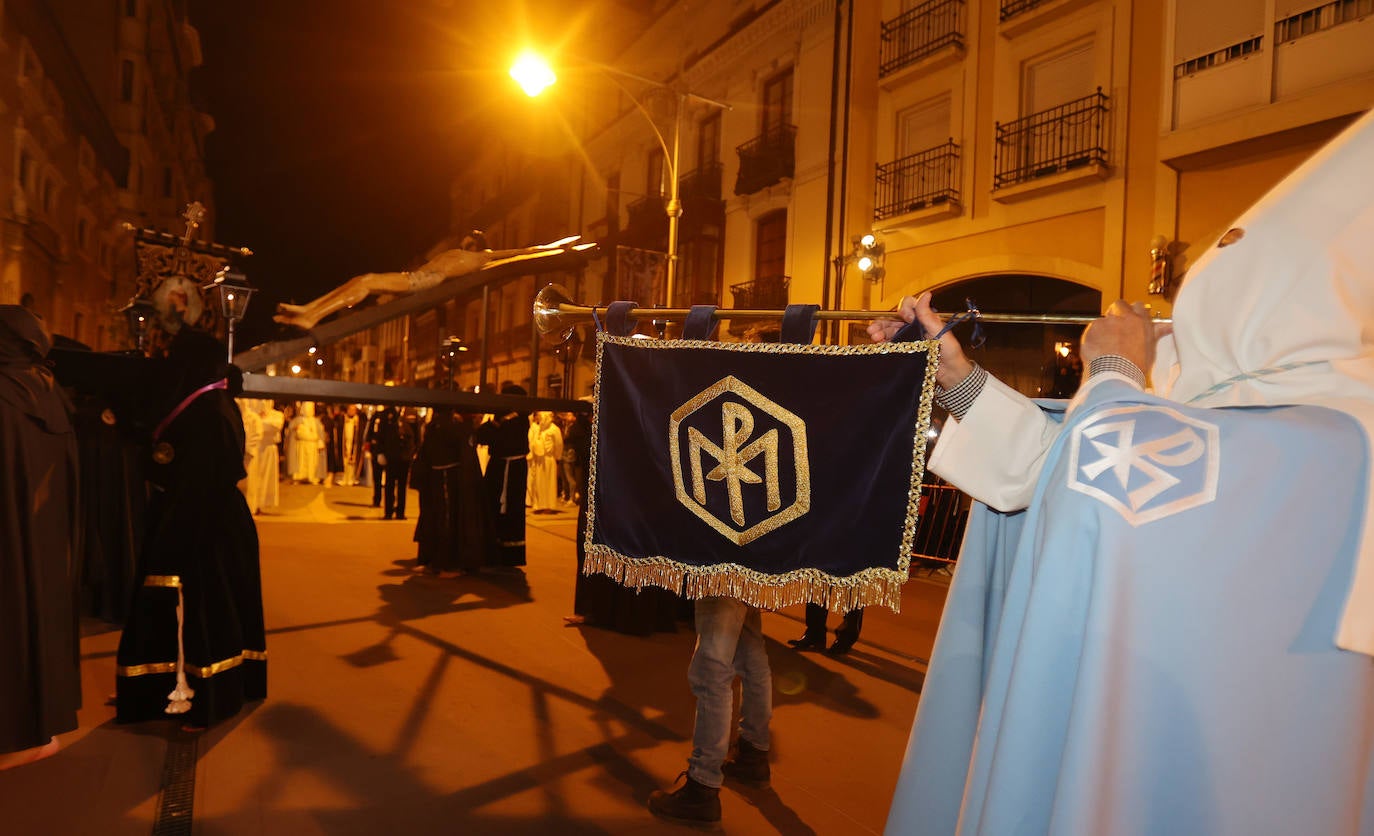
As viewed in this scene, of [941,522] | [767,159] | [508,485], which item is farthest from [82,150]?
[941,522]

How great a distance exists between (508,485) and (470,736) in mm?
4878

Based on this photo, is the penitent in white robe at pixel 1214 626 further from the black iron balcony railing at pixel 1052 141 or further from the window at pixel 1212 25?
the black iron balcony railing at pixel 1052 141

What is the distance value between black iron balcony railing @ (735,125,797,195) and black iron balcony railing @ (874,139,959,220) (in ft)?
7.84

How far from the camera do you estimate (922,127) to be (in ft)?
45.7

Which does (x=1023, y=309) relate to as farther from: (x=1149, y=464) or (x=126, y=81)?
(x=126, y=81)

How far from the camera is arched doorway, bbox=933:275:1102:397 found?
12102 mm

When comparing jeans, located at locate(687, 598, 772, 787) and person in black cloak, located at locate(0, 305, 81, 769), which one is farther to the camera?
person in black cloak, located at locate(0, 305, 81, 769)

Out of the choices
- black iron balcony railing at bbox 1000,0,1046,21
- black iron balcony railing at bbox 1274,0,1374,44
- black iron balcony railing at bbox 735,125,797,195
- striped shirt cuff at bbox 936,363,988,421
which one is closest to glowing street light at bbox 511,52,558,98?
black iron balcony railing at bbox 1000,0,1046,21

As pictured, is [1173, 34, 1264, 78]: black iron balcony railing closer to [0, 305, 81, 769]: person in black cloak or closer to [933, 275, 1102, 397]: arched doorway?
[933, 275, 1102, 397]: arched doorway

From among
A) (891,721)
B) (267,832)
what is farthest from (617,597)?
(267,832)

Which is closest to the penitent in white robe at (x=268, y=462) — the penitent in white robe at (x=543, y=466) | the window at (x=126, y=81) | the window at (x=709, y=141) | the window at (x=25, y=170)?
the penitent in white robe at (x=543, y=466)

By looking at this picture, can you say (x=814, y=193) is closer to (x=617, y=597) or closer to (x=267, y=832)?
(x=617, y=597)

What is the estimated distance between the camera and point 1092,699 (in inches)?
56.9

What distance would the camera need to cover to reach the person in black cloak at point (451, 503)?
29.2ft
